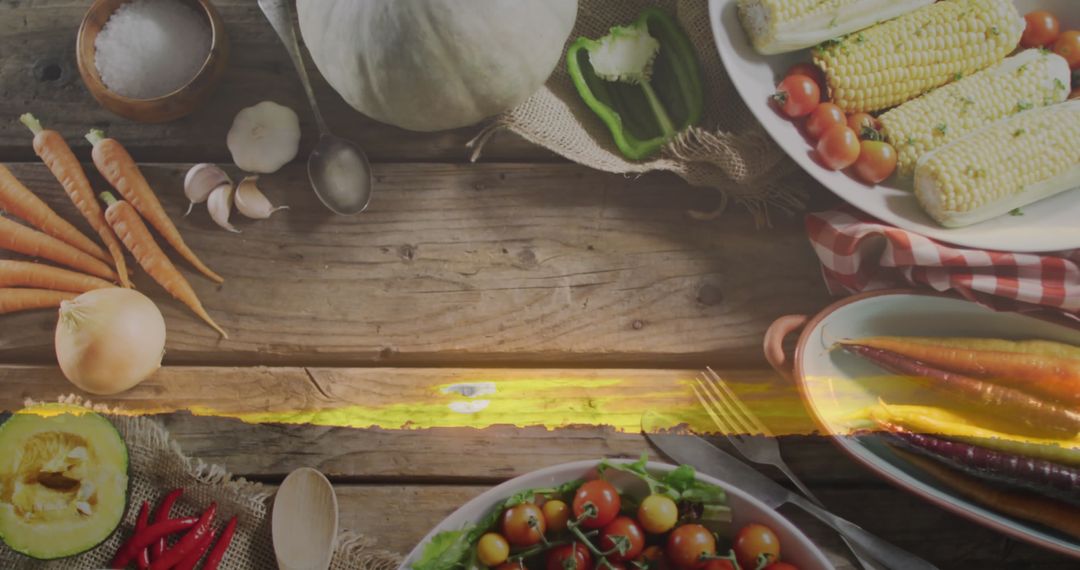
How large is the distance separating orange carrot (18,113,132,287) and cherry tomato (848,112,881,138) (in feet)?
1.56

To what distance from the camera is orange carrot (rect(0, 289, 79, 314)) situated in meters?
0.52

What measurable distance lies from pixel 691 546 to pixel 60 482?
0.39 m

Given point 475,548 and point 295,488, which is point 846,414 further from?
point 295,488

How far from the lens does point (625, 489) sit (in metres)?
0.50

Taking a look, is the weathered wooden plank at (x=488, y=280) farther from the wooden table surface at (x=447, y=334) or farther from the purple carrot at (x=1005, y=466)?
the purple carrot at (x=1005, y=466)

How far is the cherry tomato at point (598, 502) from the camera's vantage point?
0.49m

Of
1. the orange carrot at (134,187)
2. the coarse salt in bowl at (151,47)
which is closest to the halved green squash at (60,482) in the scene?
the orange carrot at (134,187)

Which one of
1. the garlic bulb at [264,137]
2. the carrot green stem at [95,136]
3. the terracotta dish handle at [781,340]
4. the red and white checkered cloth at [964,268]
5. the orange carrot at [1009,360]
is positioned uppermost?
the red and white checkered cloth at [964,268]

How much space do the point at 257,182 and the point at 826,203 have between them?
38 cm

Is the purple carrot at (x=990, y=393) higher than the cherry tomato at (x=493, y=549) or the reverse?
higher

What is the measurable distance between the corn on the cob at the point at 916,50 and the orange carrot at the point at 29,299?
51 centimetres

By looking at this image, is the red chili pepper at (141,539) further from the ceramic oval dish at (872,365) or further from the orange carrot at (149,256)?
the ceramic oval dish at (872,365)

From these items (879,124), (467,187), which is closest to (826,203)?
(879,124)

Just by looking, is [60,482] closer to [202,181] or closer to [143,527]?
[143,527]
